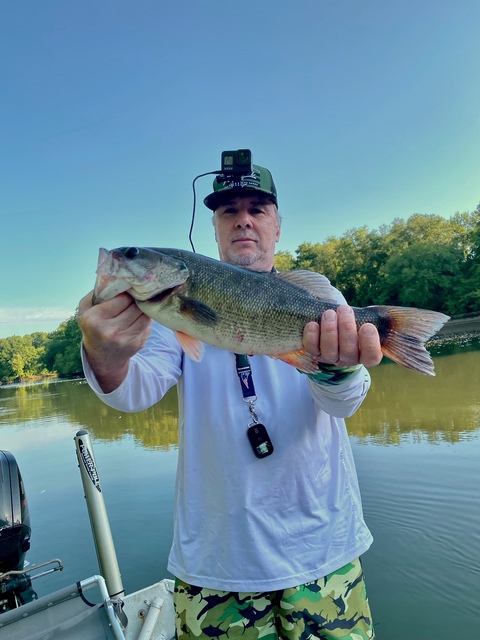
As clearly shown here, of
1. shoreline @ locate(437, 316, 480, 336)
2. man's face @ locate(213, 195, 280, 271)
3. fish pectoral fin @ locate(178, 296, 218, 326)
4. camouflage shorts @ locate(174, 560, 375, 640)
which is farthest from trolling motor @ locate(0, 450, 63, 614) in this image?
shoreline @ locate(437, 316, 480, 336)

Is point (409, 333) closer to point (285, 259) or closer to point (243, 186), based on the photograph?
point (243, 186)

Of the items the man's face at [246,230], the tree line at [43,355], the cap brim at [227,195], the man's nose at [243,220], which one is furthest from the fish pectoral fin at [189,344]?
the tree line at [43,355]

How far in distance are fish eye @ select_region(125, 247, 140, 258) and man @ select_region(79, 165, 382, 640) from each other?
0.24 m

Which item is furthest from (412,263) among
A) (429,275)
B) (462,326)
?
(462,326)

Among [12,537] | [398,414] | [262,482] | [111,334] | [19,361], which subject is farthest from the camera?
[19,361]

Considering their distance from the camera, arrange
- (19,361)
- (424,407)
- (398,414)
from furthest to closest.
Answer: (19,361)
(424,407)
(398,414)

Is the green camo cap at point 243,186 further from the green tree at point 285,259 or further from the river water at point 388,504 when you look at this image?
the green tree at point 285,259

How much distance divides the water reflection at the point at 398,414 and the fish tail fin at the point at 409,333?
879cm

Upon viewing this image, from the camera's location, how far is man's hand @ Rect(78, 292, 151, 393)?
191 cm

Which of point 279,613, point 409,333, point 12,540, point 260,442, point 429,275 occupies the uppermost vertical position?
point 429,275

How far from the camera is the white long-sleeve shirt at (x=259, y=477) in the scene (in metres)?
2.11

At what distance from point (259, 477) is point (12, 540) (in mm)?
2820

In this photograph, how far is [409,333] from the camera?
7.21ft

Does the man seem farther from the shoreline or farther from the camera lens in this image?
the shoreline
